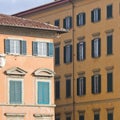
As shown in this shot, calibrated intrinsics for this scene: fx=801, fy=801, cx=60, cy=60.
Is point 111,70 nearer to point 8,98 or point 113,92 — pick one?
point 113,92

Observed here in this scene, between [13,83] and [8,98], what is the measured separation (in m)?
1.28

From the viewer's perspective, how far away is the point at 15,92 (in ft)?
208

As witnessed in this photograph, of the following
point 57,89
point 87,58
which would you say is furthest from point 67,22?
point 57,89

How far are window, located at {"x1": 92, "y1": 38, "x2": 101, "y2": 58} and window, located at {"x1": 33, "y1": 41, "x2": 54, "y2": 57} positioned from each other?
1153 centimetres

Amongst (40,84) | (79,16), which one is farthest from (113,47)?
(40,84)

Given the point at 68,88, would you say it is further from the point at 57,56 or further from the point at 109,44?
the point at 109,44

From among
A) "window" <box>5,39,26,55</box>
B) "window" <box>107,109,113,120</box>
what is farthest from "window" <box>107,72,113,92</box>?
"window" <box>5,39,26,55</box>

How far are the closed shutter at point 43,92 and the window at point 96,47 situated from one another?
41.6 feet

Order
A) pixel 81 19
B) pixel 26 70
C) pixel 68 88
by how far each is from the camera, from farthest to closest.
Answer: pixel 68 88 → pixel 81 19 → pixel 26 70

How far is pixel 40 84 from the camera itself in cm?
6494

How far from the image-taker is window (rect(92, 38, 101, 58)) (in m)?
76.6

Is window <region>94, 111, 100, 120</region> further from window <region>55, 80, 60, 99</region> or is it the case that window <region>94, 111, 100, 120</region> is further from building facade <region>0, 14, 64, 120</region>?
building facade <region>0, 14, 64, 120</region>

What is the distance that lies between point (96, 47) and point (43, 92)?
13.5 meters

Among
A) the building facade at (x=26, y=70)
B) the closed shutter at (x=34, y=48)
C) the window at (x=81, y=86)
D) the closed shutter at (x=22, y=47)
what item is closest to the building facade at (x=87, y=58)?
the window at (x=81, y=86)
